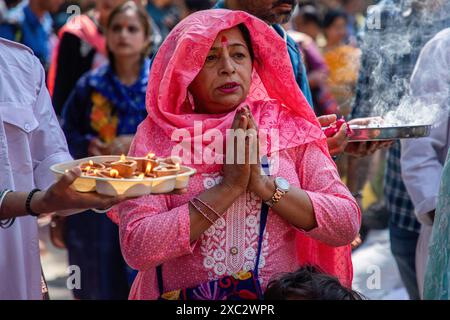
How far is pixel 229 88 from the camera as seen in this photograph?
2.90m

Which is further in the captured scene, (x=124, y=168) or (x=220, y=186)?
(x=220, y=186)

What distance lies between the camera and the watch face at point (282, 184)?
2.71 meters

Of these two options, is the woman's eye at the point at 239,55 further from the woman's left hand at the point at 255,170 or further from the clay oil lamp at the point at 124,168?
the clay oil lamp at the point at 124,168

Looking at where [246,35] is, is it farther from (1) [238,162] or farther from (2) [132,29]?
(2) [132,29]

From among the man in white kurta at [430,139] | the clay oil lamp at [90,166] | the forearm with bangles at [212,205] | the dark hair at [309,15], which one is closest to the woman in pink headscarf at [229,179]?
the forearm with bangles at [212,205]

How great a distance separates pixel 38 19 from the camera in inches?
322

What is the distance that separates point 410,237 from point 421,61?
986mm

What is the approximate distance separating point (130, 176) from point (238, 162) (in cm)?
40

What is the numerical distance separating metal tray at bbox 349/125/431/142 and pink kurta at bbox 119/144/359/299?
40 centimetres

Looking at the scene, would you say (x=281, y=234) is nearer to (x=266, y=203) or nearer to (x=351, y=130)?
(x=266, y=203)

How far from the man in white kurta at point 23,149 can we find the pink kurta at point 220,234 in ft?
1.12

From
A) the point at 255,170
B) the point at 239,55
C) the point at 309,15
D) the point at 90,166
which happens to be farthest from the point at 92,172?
the point at 309,15
